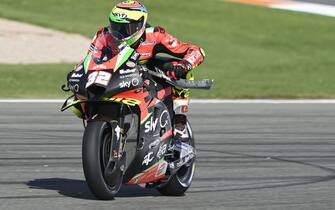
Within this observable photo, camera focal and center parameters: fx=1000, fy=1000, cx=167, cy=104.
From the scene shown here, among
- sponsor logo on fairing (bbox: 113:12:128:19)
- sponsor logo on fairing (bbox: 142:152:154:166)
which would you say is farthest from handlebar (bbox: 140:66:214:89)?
sponsor logo on fairing (bbox: 142:152:154:166)

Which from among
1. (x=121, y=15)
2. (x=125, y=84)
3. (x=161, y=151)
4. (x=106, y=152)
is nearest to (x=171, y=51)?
(x=121, y=15)

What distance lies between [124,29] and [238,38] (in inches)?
625

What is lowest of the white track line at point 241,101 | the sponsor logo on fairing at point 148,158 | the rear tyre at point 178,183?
the white track line at point 241,101

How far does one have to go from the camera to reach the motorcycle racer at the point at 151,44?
288 inches

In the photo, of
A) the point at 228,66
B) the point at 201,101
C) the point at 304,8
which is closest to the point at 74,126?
the point at 201,101

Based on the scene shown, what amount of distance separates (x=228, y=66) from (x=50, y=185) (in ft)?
40.1

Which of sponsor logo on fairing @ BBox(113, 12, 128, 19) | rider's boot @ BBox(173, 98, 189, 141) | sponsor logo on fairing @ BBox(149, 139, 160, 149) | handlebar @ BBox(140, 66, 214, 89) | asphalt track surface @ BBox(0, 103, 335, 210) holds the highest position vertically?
sponsor logo on fairing @ BBox(113, 12, 128, 19)

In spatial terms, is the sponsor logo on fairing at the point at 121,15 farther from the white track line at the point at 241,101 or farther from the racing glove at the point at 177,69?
the white track line at the point at 241,101

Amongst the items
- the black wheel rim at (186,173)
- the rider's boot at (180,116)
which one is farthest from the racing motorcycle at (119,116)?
the black wheel rim at (186,173)

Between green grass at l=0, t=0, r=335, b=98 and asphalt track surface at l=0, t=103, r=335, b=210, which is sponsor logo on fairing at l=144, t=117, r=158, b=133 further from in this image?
green grass at l=0, t=0, r=335, b=98

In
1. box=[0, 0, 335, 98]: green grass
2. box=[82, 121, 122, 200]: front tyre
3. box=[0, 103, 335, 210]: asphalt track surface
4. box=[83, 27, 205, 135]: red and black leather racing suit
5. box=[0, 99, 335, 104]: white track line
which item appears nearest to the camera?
box=[82, 121, 122, 200]: front tyre

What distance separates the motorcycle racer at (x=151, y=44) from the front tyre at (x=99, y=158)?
0.79 meters

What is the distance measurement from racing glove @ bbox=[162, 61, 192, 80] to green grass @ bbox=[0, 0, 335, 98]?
8.75 meters

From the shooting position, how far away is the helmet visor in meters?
7.32
